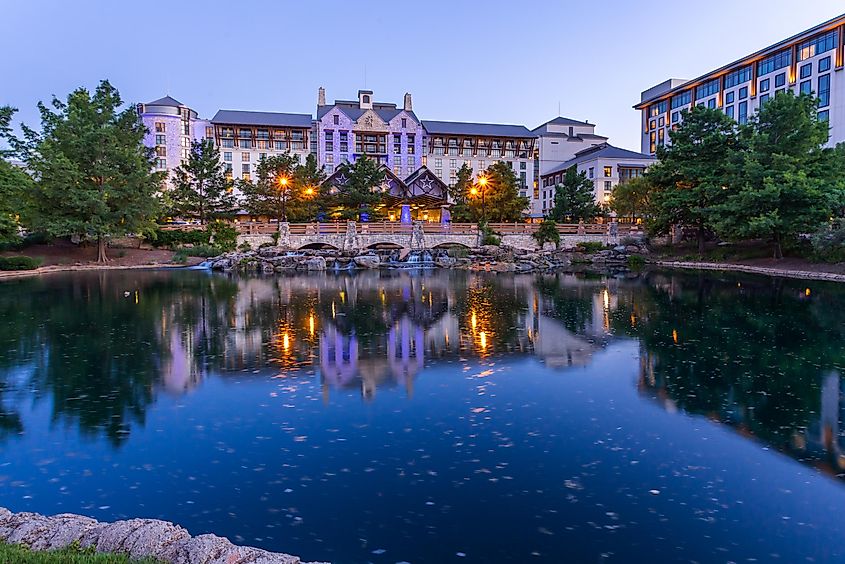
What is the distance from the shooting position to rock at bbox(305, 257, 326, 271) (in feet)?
172

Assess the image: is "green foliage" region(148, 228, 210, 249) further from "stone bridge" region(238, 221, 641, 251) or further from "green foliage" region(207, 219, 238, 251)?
"stone bridge" region(238, 221, 641, 251)

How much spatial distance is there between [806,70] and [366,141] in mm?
57819

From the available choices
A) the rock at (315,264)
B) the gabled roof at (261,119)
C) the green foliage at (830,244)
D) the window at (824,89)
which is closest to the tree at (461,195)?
the rock at (315,264)

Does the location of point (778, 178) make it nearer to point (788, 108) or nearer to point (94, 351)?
point (788, 108)

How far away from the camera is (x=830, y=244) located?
37.5 meters

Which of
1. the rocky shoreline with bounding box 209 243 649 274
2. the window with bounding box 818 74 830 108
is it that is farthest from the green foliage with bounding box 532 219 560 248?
the window with bounding box 818 74 830 108

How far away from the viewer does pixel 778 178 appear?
41.2 m

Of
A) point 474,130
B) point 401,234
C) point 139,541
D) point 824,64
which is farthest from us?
point 474,130

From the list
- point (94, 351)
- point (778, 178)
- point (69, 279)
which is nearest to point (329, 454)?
point (94, 351)

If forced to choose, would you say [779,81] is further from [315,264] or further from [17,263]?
[17,263]

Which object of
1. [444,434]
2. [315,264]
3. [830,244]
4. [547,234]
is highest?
[547,234]

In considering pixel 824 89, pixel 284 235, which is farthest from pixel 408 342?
pixel 824 89

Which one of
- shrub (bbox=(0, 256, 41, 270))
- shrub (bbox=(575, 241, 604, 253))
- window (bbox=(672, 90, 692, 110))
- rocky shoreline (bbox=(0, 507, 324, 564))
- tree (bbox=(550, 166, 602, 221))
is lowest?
rocky shoreline (bbox=(0, 507, 324, 564))

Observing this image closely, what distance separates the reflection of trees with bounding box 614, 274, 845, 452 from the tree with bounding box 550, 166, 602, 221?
40.5 metres
